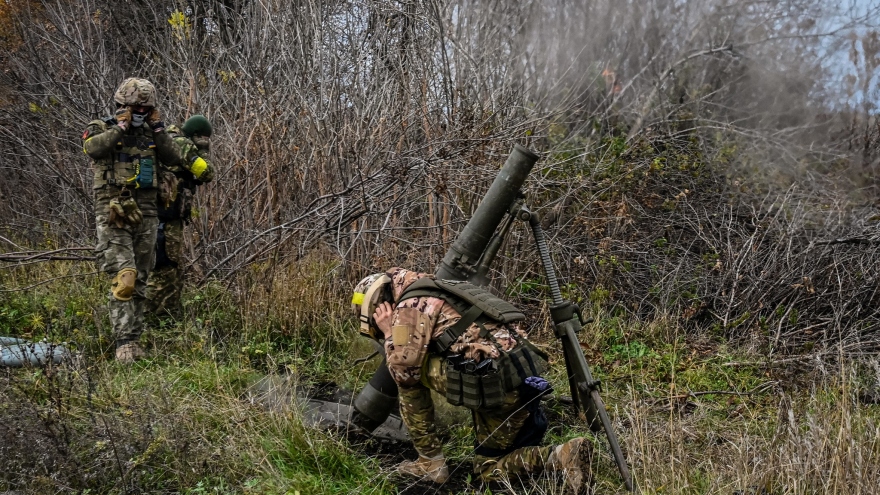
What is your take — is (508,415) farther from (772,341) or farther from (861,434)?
(772,341)

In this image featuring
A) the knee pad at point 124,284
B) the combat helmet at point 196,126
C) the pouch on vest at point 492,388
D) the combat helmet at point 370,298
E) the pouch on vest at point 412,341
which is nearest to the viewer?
the pouch on vest at point 492,388

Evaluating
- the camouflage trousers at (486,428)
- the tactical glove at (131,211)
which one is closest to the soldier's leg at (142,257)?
the tactical glove at (131,211)

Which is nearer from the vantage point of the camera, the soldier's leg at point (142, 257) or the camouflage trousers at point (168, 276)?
the soldier's leg at point (142, 257)

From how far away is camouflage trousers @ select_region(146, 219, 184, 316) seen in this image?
19.5ft

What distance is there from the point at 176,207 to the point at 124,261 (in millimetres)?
708

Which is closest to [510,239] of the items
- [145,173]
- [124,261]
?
[145,173]

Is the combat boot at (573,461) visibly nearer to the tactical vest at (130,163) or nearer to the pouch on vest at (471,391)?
the pouch on vest at (471,391)

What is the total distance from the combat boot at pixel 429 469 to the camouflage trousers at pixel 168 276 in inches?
119

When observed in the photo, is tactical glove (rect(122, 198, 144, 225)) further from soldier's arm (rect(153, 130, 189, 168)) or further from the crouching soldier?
the crouching soldier

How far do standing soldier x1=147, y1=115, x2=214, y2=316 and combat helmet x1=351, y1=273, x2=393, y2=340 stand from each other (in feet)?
8.60

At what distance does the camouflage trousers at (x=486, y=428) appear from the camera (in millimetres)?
3422

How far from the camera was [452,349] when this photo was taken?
3412 millimetres

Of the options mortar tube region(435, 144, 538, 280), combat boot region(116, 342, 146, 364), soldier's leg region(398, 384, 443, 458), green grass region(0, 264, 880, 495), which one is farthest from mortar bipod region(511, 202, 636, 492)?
combat boot region(116, 342, 146, 364)

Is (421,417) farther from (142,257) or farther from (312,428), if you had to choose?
(142,257)
